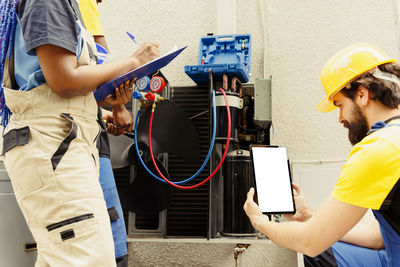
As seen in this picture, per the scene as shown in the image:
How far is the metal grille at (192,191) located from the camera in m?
1.80

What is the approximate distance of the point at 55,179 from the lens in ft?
2.82

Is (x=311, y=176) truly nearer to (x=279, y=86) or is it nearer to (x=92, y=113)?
(x=279, y=86)

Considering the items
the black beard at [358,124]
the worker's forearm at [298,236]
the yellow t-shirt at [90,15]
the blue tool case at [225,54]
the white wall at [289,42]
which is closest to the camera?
the worker's forearm at [298,236]

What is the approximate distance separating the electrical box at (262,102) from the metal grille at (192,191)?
0.25 metres

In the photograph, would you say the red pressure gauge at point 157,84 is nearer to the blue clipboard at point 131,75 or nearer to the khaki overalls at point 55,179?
the blue clipboard at point 131,75

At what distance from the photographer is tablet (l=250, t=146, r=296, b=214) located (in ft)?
4.25

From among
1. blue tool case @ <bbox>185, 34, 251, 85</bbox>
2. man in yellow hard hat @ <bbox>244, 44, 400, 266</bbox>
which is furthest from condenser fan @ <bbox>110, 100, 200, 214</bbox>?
man in yellow hard hat @ <bbox>244, 44, 400, 266</bbox>

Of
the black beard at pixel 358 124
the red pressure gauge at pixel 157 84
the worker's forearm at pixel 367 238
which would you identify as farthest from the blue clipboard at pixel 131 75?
the worker's forearm at pixel 367 238

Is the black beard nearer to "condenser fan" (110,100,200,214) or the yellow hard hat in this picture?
the yellow hard hat

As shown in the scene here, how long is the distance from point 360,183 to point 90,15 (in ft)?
4.00

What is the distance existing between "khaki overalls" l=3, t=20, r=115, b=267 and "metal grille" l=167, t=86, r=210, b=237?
90 cm

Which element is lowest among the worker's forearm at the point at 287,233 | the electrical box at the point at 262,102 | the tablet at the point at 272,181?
the worker's forearm at the point at 287,233

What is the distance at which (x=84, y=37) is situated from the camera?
105cm

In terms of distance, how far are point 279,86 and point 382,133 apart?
1.24 m
